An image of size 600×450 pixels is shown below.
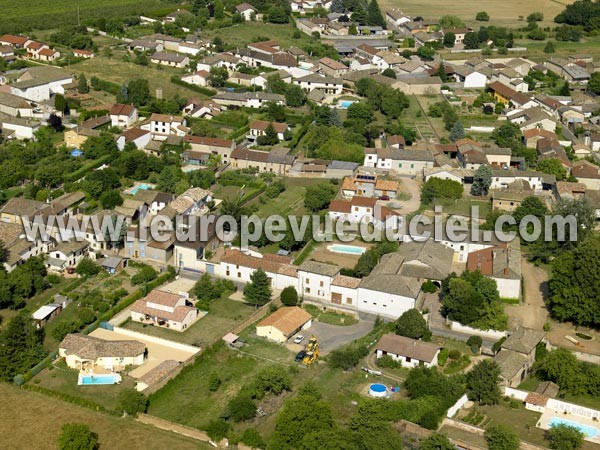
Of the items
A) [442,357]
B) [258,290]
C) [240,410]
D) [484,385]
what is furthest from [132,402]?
[484,385]

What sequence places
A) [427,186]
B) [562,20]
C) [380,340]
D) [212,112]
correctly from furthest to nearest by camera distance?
[562,20] < [212,112] < [427,186] < [380,340]

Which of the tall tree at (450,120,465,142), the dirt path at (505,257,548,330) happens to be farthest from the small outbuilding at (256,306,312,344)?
the tall tree at (450,120,465,142)

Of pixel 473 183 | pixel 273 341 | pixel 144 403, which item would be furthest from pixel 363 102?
pixel 144 403

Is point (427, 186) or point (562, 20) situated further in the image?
point (562, 20)

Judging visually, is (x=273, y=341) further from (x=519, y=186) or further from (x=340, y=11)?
(x=340, y=11)

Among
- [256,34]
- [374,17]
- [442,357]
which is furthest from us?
[374,17]

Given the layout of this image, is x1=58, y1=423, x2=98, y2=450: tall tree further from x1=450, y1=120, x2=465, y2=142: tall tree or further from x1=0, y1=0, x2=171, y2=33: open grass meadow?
x1=0, y1=0, x2=171, y2=33: open grass meadow

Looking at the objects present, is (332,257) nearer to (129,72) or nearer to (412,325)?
(412,325)
